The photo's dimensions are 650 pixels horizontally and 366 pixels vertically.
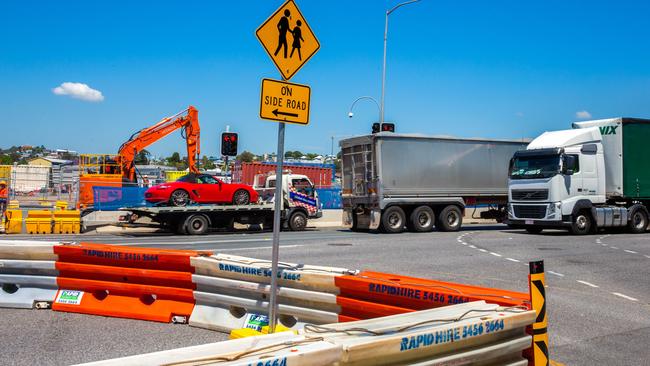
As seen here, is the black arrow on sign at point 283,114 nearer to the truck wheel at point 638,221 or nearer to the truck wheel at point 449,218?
the truck wheel at point 449,218

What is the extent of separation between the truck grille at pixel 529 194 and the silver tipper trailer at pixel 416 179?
97.9 inches

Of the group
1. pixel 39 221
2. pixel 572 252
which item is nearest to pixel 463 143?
pixel 572 252

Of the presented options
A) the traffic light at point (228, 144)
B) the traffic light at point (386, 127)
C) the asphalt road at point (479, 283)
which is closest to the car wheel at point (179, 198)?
the traffic light at point (228, 144)

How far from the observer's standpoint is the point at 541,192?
64.8 feet

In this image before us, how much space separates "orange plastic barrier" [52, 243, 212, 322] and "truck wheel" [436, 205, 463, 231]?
53.3ft

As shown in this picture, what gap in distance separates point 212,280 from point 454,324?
11.4 feet

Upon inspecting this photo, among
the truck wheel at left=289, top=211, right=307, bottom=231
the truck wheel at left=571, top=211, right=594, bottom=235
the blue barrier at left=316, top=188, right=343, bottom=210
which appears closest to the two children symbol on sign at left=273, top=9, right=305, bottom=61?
the truck wheel at left=571, top=211, right=594, bottom=235

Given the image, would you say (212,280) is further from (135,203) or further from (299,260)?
(135,203)

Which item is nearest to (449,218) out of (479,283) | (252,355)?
Result: (479,283)

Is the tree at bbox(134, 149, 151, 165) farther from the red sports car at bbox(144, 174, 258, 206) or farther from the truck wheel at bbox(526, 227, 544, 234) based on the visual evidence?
the truck wheel at bbox(526, 227, 544, 234)

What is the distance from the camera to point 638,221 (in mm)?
21859

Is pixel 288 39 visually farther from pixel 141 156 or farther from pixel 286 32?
pixel 141 156

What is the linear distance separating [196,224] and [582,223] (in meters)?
13.7

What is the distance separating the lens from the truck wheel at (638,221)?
2153 cm
